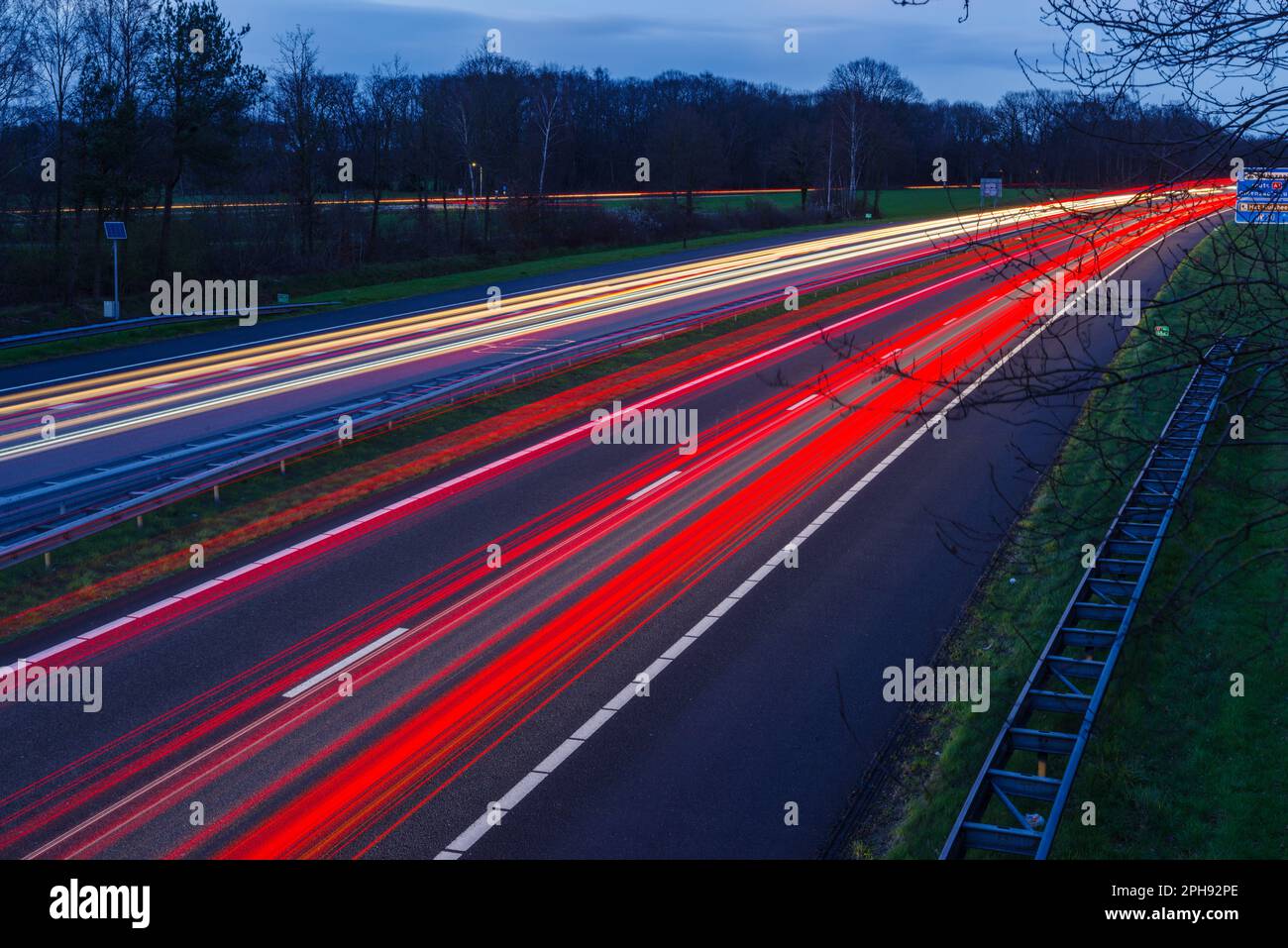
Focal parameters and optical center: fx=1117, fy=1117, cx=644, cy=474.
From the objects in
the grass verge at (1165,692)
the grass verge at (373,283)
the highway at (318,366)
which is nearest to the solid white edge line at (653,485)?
the grass verge at (1165,692)

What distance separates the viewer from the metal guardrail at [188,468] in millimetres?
14438

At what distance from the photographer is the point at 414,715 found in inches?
409

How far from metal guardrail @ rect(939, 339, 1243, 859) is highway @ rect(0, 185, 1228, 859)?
1105 millimetres

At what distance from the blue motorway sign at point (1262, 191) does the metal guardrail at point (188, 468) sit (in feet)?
43.7

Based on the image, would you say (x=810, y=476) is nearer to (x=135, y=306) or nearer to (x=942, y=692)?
(x=942, y=692)

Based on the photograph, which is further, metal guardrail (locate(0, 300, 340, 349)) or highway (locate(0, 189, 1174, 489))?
metal guardrail (locate(0, 300, 340, 349))

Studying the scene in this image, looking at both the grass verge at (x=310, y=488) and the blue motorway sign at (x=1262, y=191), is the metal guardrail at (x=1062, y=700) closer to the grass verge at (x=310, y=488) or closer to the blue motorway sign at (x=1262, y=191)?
the blue motorway sign at (x=1262, y=191)

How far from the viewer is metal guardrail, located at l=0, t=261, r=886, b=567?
14.4 m

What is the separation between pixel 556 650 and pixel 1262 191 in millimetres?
7866
